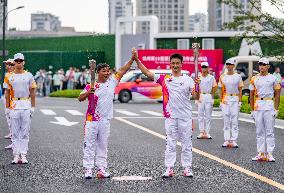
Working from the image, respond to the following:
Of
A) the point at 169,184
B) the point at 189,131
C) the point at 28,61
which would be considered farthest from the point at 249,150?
the point at 28,61

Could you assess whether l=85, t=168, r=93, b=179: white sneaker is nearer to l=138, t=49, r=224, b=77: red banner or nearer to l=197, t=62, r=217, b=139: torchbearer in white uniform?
l=197, t=62, r=217, b=139: torchbearer in white uniform

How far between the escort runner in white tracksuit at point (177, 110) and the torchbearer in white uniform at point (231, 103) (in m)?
4.78

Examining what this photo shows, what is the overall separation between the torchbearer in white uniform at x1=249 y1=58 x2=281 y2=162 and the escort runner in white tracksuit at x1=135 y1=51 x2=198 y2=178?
8.42 feet

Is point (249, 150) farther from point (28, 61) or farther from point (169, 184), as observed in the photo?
point (28, 61)

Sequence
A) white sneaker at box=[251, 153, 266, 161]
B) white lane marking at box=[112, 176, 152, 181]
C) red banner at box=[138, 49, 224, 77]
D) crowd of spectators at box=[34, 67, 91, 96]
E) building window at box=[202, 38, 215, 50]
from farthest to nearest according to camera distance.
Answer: building window at box=[202, 38, 215, 50], crowd of spectators at box=[34, 67, 91, 96], red banner at box=[138, 49, 224, 77], white sneaker at box=[251, 153, 266, 161], white lane marking at box=[112, 176, 152, 181]

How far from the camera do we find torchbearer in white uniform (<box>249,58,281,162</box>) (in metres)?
12.7

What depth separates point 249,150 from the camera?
14.6 m

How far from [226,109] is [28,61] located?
1836 inches

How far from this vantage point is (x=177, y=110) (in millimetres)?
10539

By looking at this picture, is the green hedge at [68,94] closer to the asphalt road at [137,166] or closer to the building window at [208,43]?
the building window at [208,43]

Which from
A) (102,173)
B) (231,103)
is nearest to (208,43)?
(231,103)

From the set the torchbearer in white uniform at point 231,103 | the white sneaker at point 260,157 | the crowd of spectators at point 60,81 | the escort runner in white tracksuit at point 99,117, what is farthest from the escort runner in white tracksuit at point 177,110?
the crowd of spectators at point 60,81

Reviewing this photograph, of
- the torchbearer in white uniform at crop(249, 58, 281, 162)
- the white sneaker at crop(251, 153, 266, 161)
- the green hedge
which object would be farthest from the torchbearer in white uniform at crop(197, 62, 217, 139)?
the green hedge

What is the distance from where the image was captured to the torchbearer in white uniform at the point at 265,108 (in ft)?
41.8
